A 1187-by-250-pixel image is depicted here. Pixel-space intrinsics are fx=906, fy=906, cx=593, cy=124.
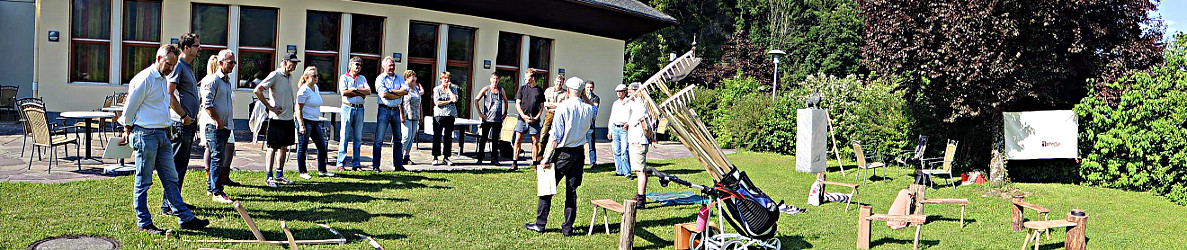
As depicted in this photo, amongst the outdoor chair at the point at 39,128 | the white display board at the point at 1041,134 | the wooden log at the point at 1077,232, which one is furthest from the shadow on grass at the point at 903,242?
the outdoor chair at the point at 39,128

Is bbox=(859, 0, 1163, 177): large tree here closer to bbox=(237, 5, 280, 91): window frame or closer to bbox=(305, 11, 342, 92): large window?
bbox=(305, 11, 342, 92): large window

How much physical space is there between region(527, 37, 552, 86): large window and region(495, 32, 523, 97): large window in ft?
1.02

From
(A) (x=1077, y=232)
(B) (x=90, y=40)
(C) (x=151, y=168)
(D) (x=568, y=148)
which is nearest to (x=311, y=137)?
(C) (x=151, y=168)

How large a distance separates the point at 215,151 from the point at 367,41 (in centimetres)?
940

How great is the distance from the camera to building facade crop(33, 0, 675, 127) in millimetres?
16016

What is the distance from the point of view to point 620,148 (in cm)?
1259

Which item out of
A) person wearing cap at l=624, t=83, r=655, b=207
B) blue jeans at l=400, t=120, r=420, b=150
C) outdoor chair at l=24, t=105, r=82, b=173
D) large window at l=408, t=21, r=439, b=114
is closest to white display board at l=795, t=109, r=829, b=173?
person wearing cap at l=624, t=83, r=655, b=207

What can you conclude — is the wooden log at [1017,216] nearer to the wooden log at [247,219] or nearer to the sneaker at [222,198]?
the wooden log at [247,219]

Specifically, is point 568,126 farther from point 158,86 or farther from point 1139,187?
point 1139,187

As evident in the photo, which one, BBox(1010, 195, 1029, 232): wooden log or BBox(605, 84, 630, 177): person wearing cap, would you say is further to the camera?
BBox(605, 84, 630, 177): person wearing cap

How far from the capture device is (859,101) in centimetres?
1827

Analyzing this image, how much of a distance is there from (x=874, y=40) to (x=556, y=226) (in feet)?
26.3

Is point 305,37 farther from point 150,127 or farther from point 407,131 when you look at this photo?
point 150,127

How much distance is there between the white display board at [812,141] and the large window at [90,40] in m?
12.2
